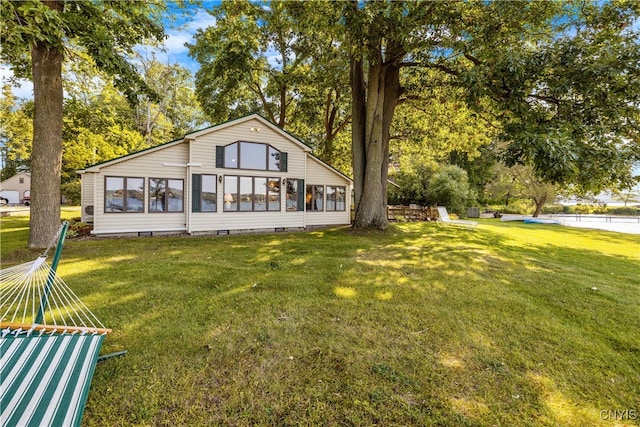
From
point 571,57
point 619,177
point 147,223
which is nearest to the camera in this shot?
point 619,177

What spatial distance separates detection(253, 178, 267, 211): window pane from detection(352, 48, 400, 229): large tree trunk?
379 centimetres

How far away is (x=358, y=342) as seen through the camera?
3.19 meters

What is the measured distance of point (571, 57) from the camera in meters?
6.42

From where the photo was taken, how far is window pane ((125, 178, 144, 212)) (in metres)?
10.1

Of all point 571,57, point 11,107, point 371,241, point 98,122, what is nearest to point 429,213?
point 371,241

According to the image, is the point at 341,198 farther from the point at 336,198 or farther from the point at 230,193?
the point at 230,193

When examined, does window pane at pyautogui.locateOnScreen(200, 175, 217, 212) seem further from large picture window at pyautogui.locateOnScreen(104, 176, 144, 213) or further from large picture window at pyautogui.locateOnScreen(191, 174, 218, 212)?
large picture window at pyautogui.locateOnScreen(104, 176, 144, 213)

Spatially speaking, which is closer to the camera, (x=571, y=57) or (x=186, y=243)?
(x=571, y=57)

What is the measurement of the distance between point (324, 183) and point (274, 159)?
9.50 ft

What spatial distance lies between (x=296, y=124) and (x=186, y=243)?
12.1 metres

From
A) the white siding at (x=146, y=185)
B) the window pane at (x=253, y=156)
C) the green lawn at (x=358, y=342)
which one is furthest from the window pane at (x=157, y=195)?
the green lawn at (x=358, y=342)

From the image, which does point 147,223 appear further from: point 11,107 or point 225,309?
point 11,107

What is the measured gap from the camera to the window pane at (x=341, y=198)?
14406 millimetres

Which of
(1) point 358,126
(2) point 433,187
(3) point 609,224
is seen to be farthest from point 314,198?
(3) point 609,224
